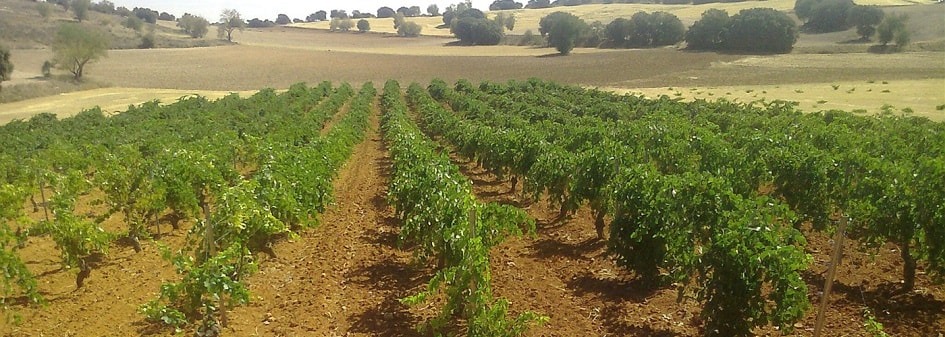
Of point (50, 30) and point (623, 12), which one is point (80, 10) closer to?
point (50, 30)

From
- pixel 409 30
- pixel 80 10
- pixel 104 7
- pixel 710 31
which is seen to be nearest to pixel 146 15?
pixel 104 7

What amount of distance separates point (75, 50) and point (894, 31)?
393 feet

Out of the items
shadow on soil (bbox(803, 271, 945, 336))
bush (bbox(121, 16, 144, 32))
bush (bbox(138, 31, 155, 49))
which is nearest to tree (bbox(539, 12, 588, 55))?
bush (bbox(138, 31, 155, 49))

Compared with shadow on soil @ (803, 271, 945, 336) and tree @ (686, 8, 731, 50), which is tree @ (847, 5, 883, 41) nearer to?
tree @ (686, 8, 731, 50)

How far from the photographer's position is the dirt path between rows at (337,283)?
973 centimetres

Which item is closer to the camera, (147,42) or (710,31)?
(710,31)

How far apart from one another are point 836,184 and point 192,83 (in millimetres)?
81247

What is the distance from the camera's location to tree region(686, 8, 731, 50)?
10181 cm

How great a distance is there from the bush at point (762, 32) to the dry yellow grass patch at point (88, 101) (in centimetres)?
8171

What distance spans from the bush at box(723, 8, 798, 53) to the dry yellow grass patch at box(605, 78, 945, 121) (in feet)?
138

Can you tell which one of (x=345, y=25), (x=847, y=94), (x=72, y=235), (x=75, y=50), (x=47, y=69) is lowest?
(x=72, y=235)

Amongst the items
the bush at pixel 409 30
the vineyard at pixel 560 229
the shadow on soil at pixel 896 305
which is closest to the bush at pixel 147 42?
the bush at pixel 409 30

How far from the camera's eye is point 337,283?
1170cm

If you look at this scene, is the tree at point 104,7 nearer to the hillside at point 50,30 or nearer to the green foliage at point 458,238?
the hillside at point 50,30
